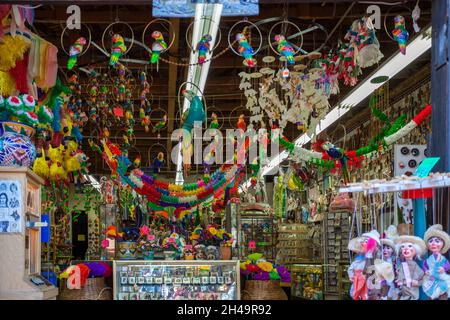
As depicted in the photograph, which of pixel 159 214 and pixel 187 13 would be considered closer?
pixel 187 13

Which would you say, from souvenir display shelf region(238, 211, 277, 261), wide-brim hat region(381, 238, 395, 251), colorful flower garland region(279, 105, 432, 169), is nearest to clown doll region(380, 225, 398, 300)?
wide-brim hat region(381, 238, 395, 251)

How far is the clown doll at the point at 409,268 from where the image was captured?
14.1 feet

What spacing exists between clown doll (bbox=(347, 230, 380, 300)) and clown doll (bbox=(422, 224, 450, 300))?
31 centimetres

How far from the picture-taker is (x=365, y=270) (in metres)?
4.36

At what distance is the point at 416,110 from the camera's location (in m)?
9.97

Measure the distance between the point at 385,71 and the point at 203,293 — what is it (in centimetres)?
457

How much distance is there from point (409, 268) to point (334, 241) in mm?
8297

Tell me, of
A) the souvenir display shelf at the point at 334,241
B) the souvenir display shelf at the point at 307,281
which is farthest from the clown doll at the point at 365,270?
the souvenir display shelf at the point at 334,241

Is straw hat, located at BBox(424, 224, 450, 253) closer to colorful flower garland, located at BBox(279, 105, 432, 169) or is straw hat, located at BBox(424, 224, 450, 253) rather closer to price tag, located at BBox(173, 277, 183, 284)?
price tag, located at BBox(173, 277, 183, 284)

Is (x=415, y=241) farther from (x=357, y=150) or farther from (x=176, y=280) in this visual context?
(x=357, y=150)

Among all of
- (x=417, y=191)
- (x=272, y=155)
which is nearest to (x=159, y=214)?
(x=272, y=155)

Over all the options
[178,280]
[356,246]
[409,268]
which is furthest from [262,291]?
[409,268]

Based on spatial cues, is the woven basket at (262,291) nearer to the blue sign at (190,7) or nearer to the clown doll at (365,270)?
the clown doll at (365,270)
